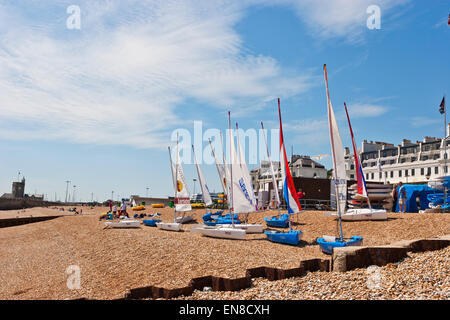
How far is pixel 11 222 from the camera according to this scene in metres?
48.8

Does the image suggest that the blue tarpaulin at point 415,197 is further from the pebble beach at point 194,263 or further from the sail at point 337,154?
the sail at point 337,154

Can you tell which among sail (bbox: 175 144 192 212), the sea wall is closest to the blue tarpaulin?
sail (bbox: 175 144 192 212)

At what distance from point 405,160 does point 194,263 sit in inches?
2759

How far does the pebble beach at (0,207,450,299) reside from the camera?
9.76m

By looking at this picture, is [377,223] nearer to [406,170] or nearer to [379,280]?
[379,280]

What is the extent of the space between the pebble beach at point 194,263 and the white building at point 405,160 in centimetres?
4074

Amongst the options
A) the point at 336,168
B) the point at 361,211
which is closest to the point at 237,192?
the point at 336,168

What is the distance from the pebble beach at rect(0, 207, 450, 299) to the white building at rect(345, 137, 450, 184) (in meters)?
40.7

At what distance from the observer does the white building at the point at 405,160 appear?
2576 inches

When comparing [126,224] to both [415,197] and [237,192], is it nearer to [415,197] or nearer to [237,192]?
[237,192]

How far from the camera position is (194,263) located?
15.0 m

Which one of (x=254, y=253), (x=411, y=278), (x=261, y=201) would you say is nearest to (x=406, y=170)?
(x=261, y=201)

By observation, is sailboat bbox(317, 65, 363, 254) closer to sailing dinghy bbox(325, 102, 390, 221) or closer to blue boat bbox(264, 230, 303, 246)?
blue boat bbox(264, 230, 303, 246)
